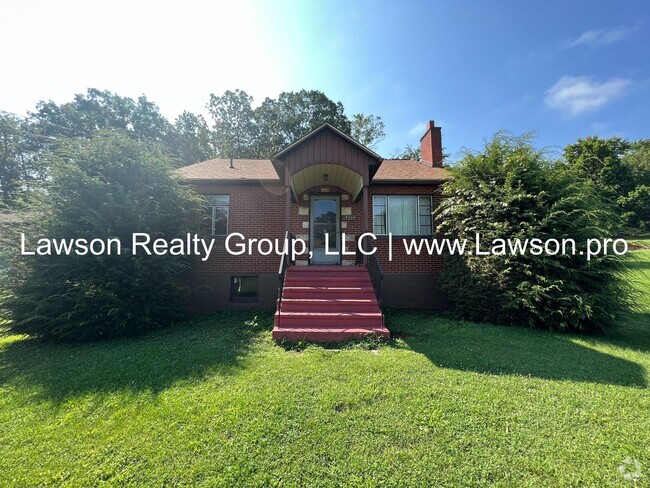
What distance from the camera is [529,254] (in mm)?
6125

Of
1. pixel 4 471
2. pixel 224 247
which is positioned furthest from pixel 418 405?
pixel 224 247

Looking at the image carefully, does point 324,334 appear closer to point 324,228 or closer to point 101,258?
point 324,228

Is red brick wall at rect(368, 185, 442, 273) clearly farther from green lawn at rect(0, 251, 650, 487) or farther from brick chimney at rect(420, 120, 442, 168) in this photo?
green lawn at rect(0, 251, 650, 487)

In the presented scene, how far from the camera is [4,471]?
232 cm

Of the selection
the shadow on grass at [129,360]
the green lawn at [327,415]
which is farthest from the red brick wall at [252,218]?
the green lawn at [327,415]

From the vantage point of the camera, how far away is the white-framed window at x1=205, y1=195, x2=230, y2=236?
28.0 feet

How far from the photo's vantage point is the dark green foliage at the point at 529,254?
5.95 m

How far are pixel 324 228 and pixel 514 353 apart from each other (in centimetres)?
587

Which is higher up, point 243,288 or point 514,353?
point 243,288

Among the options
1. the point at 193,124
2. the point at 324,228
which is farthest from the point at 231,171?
the point at 193,124

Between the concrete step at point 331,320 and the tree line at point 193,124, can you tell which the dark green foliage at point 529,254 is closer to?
the concrete step at point 331,320

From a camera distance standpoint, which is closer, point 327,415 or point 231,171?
point 327,415

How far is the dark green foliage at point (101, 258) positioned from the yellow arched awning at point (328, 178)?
10.5 ft

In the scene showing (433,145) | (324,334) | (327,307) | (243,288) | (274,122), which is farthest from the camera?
(274,122)
